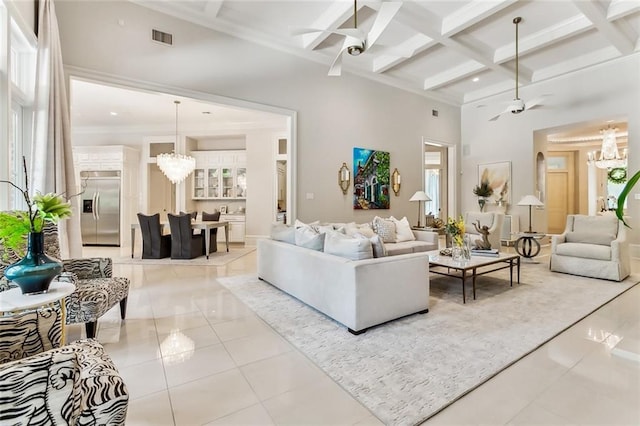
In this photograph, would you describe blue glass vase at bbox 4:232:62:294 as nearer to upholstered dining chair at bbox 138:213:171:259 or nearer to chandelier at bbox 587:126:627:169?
upholstered dining chair at bbox 138:213:171:259

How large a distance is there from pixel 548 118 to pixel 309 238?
6.57 meters

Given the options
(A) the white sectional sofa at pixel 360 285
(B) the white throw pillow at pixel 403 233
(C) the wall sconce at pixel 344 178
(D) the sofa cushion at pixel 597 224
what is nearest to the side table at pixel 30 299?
(A) the white sectional sofa at pixel 360 285

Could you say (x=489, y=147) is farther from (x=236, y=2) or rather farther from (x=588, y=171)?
(x=236, y=2)

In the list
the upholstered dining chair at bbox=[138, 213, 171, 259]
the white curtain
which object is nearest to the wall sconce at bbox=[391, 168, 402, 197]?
the upholstered dining chair at bbox=[138, 213, 171, 259]

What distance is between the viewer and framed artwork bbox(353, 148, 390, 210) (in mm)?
6297

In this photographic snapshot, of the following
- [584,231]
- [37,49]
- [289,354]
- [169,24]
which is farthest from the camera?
[584,231]

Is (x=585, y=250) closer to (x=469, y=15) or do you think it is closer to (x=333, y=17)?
(x=469, y=15)

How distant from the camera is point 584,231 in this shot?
15.7ft

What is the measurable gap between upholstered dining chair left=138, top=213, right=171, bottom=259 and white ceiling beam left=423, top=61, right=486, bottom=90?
6.60 m

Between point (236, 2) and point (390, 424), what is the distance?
5.04m

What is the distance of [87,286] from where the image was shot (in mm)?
2545

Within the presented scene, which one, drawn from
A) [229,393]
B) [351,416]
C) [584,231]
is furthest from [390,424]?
[584,231]

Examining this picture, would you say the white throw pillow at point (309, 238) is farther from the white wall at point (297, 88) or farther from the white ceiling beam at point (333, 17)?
the white ceiling beam at point (333, 17)

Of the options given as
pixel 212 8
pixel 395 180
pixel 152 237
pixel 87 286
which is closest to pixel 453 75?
pixel 395 180
